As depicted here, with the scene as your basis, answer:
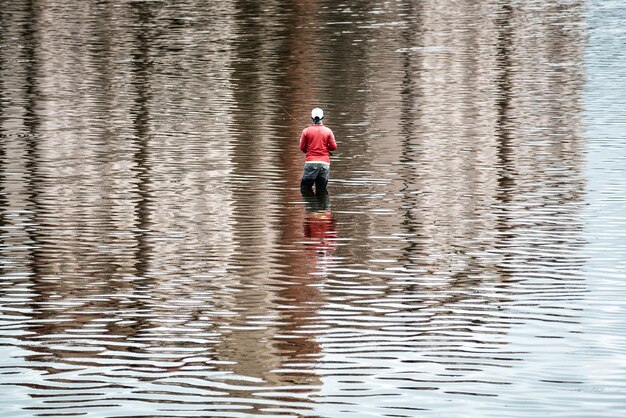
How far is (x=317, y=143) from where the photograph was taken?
2248 centimetres

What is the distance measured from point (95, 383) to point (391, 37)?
41716 mm

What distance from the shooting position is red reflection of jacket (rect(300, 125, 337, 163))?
884 inches

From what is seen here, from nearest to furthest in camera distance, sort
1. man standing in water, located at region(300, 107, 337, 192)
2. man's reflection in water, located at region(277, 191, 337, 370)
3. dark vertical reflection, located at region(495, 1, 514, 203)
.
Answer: man's reflection in water, located at region(277, 191, 337, 370), man standing in water, located at region(300, 107, 337, 192), dark vertical reflection, located at region(495, 1, 514, 203)

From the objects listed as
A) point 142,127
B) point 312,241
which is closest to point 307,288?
point 312,241

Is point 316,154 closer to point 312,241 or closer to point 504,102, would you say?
point 312,241

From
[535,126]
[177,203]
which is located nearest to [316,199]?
[177,203]

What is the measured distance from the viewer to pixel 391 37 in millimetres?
52312

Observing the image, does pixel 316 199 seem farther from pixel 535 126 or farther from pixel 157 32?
pixel 157 32

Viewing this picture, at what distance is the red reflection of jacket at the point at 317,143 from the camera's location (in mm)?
22453

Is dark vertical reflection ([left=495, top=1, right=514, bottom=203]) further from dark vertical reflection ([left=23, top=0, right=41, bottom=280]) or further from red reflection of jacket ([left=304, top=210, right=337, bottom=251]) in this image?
dark vertical reflection ([left=23, top=0, right=41, bottom=280])

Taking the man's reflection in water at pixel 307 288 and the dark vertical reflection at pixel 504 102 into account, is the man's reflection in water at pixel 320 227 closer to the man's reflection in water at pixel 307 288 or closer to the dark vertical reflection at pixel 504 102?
the man's reflection in water at pixel 307 288

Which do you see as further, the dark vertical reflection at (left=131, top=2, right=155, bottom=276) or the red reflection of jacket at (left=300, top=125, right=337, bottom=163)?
the red reflection of jacket at (left=300, top=125, right=337, bottom=163)

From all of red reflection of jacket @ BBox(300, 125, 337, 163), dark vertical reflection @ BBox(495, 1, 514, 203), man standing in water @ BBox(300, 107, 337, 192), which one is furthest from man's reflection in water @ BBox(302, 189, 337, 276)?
dark vertical reflection @ BBox(495, 1, 514, 203)

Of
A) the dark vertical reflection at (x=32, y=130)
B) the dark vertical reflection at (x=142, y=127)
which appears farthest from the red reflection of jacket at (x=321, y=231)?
the dark vertical reflection at (x=32, y=130)
